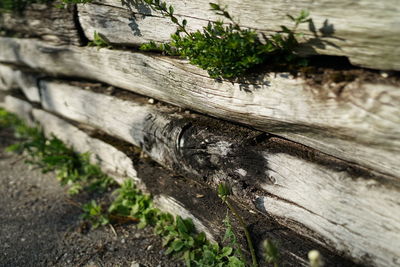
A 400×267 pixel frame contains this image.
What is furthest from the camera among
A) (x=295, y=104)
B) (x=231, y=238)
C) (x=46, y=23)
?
(x=46, y=23)

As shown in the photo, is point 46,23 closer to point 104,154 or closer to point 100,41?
point 100,41

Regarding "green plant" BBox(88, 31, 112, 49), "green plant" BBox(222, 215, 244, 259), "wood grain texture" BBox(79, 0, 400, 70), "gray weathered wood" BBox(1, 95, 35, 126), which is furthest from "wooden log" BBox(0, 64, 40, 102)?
"green plant" BBox(222, 215, 244, 259)

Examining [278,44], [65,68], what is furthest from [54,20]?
[278,44]

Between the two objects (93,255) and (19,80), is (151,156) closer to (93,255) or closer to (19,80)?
(93,255)

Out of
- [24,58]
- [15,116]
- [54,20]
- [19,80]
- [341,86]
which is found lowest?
[15,116]

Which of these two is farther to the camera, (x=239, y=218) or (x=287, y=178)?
(x=239, y=218)

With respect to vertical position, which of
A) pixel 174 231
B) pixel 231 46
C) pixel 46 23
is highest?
pixel 231 46

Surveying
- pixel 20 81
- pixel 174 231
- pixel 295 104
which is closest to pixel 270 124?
pixel 295 104

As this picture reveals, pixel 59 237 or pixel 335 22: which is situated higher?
pixel 335 22
